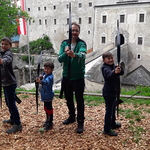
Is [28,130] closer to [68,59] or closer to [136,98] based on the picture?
[68,59]

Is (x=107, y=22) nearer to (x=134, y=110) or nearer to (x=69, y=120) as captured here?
(x=134, y=110)

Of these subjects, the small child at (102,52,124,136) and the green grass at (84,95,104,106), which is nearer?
the small child at (102,52,124,136)

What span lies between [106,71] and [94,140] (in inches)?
54.0

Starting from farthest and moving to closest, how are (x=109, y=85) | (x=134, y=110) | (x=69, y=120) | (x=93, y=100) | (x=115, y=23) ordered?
(x=115, y=23) → (x=93, y=100) → (x=134, y=110) → (x=69, y=120) → (x=109, y=85)

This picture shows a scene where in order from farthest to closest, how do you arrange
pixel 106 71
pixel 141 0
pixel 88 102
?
pixel 141 0 < pixel 88 102 < pixel 106 71

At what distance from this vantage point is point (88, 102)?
6.14 metres

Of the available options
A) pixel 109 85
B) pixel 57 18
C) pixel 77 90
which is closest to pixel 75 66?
pixel 77 90

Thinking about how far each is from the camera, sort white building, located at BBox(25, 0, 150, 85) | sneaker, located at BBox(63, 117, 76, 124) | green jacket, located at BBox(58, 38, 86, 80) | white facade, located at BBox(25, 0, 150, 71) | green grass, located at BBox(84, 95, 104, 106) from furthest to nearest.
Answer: white facade, located at BBox(25, 0, 150, 71) < white building, located at BBox(25, 0, 150, 85) < green grass, located at BBox(84, 95, 104, 106) < sneaker, located at BBox(63, 117, 76, 124) < green jacket, located at BBox(58, 38, 86, 80)

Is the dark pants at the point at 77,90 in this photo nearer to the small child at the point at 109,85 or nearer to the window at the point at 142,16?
the small child at the point at 109,85

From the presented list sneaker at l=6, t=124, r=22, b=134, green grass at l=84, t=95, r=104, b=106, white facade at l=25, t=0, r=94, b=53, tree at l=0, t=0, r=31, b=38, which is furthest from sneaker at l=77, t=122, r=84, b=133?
white facade at l=25, t=0, r=94, b=53

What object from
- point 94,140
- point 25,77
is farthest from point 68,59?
point 25,77

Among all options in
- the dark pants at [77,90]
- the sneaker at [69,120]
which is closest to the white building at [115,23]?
the sneaker at [69,120]

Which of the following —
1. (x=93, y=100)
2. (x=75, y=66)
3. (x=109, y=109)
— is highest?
(x=75, y=66)

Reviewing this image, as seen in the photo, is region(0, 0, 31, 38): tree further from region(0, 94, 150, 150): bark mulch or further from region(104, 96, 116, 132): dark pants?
region(104, 96, 116, 132): dark pants
